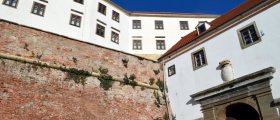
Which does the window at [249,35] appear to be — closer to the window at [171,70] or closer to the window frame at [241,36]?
the window frame at [241,36]

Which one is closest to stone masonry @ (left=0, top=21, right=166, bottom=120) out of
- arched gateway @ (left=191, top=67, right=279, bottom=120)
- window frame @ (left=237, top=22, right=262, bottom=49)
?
arched gateway @ (left=191, top=67, right=279, bottom=120)

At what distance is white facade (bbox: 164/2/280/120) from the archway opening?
146 centimetres

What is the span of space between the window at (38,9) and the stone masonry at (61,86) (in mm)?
8174

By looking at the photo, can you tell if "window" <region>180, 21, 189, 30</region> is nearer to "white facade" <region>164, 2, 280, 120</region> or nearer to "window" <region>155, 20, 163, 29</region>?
"window" <region>155, 20, 163, 29</region>

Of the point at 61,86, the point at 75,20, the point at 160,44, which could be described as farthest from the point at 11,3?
the point at 160,44

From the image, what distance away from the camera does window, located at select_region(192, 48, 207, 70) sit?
15.2 meters

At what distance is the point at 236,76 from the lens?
13.0 metres

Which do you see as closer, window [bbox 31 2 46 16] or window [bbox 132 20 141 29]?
window [bbox 31 2 46 16]

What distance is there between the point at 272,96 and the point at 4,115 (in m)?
12.0

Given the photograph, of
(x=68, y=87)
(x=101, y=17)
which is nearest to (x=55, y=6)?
(x=101, y=17)

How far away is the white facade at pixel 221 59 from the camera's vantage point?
12039 millimetres

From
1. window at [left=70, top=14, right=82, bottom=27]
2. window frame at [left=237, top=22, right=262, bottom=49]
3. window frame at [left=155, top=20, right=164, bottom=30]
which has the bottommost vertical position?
window frame at [left=237, top=22, right=262, bottom=49]

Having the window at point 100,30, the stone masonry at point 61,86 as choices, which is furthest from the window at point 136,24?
the stone masonry at point 61,86

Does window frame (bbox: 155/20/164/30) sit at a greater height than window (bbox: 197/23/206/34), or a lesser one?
greater
